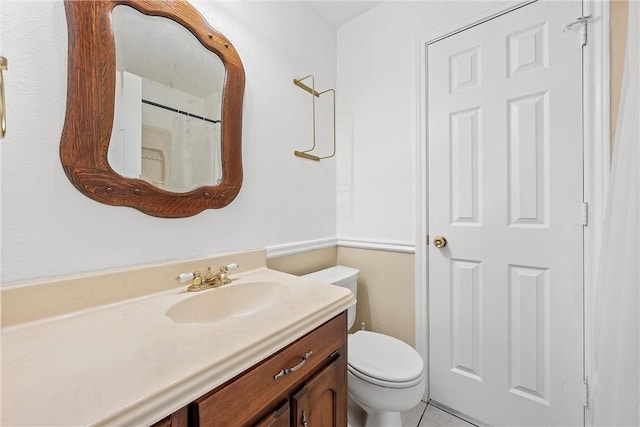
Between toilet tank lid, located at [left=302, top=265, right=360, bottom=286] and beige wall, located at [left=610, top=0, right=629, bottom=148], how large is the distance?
1276 mm

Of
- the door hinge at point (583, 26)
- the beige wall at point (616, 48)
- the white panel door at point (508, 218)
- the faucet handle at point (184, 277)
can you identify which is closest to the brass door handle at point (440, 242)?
the white panel door at point (508, 218)

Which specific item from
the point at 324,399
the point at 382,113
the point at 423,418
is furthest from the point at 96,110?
the point at 423,418

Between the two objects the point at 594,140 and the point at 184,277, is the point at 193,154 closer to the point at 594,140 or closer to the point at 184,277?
the point at 184,277

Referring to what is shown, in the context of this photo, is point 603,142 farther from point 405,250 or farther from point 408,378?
point 408,378

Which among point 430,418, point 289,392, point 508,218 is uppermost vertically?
point 508,218

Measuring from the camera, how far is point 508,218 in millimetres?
1268

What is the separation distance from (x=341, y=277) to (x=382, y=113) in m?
1.03

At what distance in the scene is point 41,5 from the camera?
0.73 metres

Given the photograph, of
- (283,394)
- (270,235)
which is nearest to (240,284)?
(270,235)

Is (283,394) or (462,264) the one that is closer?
(283,394)

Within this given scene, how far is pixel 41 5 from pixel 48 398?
3.24ft

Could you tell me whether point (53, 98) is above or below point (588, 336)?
above

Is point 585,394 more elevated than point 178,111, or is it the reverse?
point 178,111

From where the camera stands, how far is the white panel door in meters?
1.14
